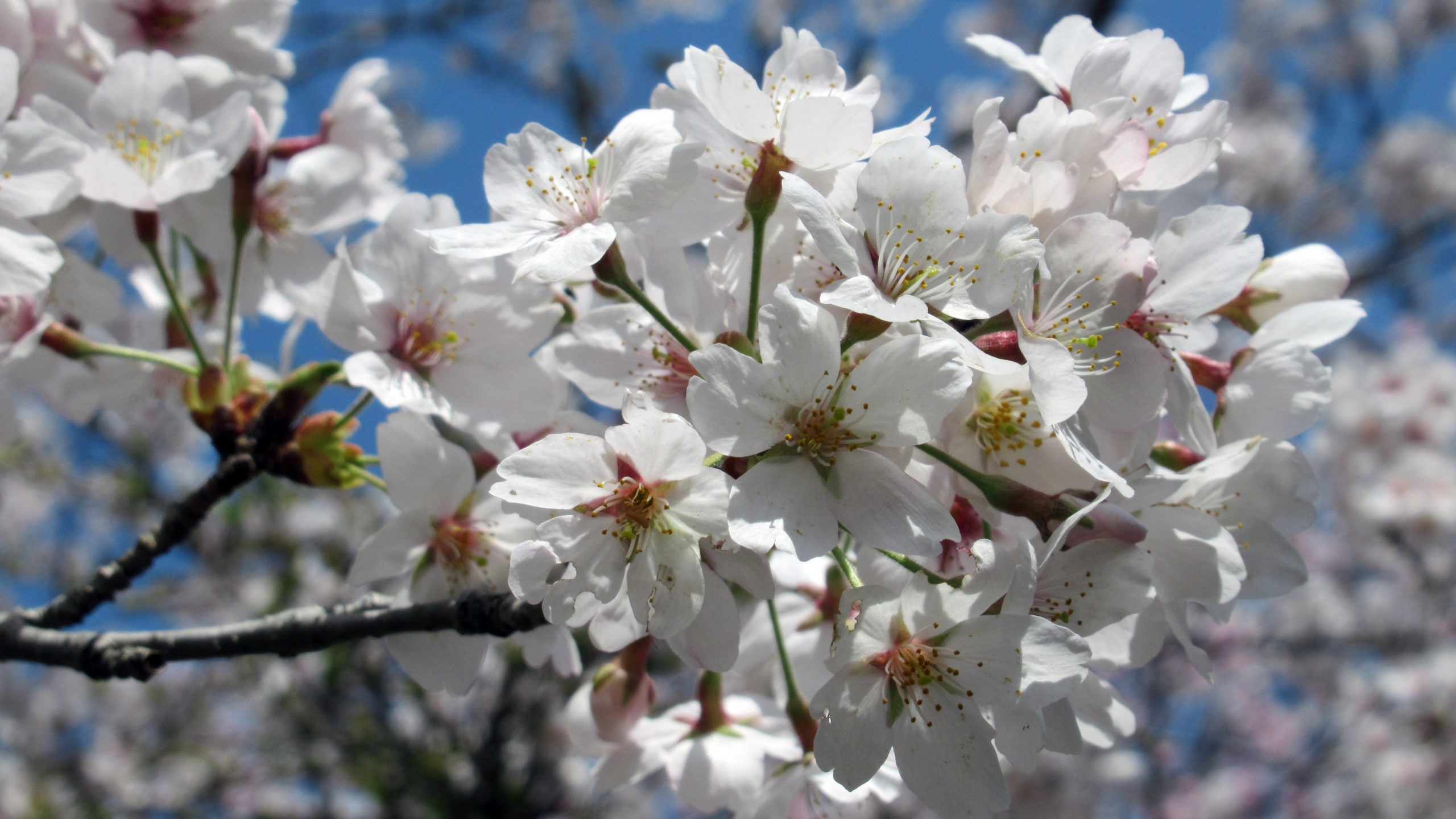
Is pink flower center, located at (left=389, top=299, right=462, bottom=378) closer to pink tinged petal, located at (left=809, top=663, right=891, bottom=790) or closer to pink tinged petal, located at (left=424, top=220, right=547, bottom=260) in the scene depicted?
pink tinged petal, located at (left=424, top=220, right=547, bottom=260)

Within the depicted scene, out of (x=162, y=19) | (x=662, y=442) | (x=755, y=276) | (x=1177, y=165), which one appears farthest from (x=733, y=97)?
(x=162, y=19)

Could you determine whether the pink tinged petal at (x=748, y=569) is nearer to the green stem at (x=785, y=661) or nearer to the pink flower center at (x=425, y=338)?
the green stem at (x=785, y=661)

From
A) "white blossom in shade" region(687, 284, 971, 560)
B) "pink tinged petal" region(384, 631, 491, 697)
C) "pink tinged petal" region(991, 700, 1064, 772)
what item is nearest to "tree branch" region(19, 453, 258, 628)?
"pink tinged petal" region(384, 631, 491, 697)

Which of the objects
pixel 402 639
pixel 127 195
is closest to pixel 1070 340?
pixel 402 639

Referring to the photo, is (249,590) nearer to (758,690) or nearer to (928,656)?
(758,690)

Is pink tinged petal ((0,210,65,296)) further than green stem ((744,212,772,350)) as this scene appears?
Yes
